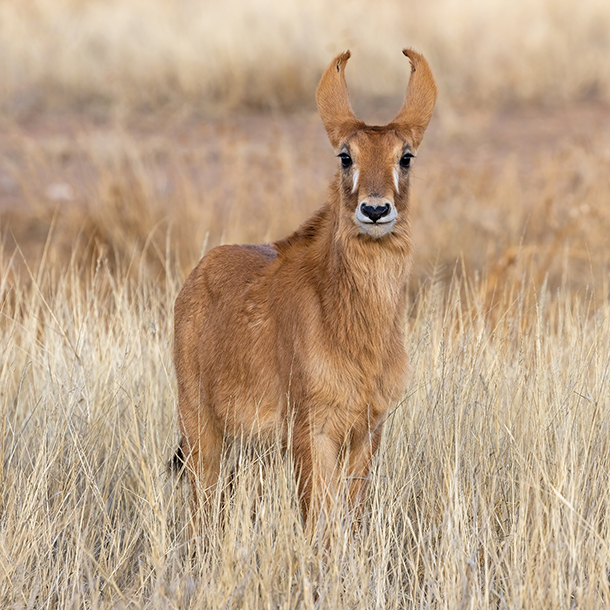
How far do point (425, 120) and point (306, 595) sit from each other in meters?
1.97

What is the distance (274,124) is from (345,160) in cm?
1025

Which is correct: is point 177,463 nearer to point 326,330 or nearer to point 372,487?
point 372,487

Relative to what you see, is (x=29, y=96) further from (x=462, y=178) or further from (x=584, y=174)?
(x=584, y=174)

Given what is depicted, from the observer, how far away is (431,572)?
10.6 feet

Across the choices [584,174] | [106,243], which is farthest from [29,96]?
[584,174]

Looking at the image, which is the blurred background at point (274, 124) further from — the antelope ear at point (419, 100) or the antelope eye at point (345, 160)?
the antelope eye at point (345, 160)

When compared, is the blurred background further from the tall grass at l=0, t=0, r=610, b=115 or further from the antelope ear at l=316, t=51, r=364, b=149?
the antelope ear at l=316, t=51, r=364, b=149

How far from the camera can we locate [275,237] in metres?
8.84

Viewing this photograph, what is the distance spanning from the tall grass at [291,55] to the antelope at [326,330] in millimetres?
10710

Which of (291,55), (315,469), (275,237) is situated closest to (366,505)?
(315,469)

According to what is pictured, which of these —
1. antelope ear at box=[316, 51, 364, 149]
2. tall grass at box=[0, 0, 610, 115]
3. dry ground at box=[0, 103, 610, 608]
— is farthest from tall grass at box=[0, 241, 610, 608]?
tall grass at box=[0, 0, 610, 115]

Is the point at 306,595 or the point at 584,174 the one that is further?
the point at 584,174

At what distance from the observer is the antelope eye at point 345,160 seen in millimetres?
3631

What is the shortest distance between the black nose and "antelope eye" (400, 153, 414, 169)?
0.37 meters
